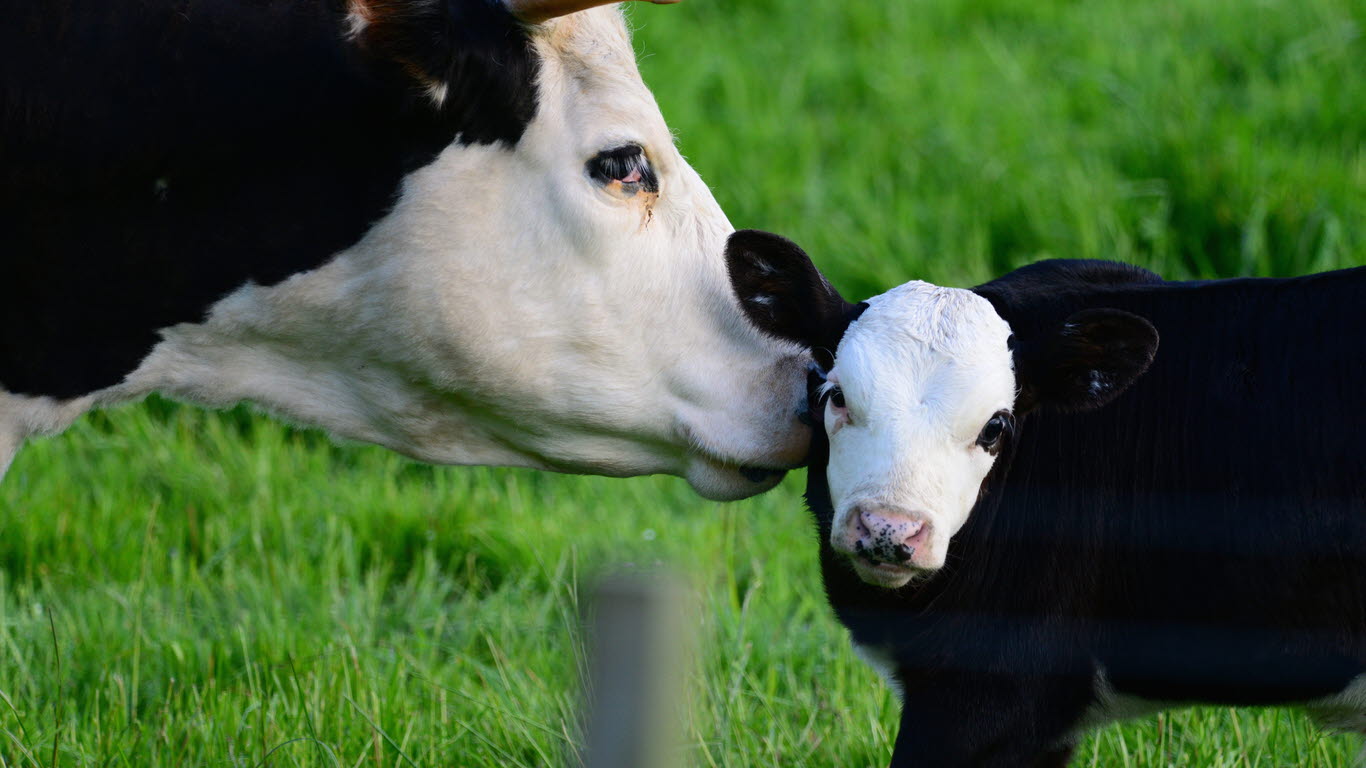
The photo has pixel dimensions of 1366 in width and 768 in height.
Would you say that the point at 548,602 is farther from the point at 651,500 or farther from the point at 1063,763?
the point at 1063,763

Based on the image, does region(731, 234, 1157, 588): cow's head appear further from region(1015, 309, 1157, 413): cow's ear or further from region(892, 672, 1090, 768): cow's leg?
region(892, 672, 1090, 768): cow's leg

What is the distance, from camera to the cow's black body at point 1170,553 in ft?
9.75

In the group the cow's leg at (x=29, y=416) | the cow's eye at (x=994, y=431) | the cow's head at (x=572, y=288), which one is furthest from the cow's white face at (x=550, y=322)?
the cow's eye at (x=994, y=431)

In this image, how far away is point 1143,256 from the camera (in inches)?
237

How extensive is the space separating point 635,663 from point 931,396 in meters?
1.34

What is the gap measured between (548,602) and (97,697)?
1225 millimetres

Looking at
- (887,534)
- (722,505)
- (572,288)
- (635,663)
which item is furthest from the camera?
(722,505)

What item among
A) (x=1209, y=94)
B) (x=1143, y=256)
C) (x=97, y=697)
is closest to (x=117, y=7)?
(x=97, y=697)

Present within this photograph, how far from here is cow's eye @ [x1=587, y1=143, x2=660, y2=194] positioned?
3.18 meters

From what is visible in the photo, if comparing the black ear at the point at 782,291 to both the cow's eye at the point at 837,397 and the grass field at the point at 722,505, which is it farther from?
the grass field at the point at 722,505

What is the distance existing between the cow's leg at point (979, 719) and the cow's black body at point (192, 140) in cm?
131

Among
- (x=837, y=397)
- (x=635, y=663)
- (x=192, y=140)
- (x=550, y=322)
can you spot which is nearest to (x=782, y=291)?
(x=837, y=397)

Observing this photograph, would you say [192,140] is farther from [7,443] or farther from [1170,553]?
[1170,553]

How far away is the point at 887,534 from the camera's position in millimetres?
2682
